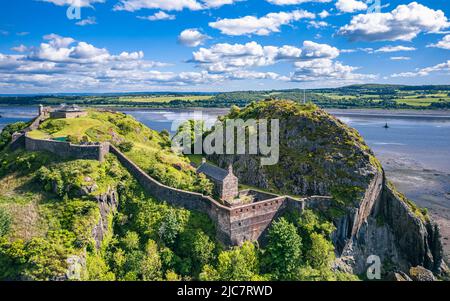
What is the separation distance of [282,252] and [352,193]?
18.4 meters

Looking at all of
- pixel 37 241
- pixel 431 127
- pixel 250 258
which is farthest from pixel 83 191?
pixel 431 127

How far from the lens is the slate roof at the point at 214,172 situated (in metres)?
48.5

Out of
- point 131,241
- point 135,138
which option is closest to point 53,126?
point 135,138

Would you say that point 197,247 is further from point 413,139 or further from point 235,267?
point 413,139

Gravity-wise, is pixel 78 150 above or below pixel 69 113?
below

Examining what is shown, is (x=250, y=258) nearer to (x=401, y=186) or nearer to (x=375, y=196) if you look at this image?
(x=375, y=196)

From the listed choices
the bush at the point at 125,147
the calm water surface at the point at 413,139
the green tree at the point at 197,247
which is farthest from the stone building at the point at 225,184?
the calm water surface at the point at 413,139

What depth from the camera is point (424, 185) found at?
3563 inches

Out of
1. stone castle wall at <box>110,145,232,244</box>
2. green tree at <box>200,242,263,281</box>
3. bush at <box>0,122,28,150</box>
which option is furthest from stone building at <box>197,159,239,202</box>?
bush at <box>0,122,28,150</box>

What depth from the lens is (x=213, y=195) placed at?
154 ft

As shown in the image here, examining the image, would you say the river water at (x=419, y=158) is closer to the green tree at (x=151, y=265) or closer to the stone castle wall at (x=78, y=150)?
the green tree at (x=151, y=265)

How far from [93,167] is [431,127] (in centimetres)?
17715
